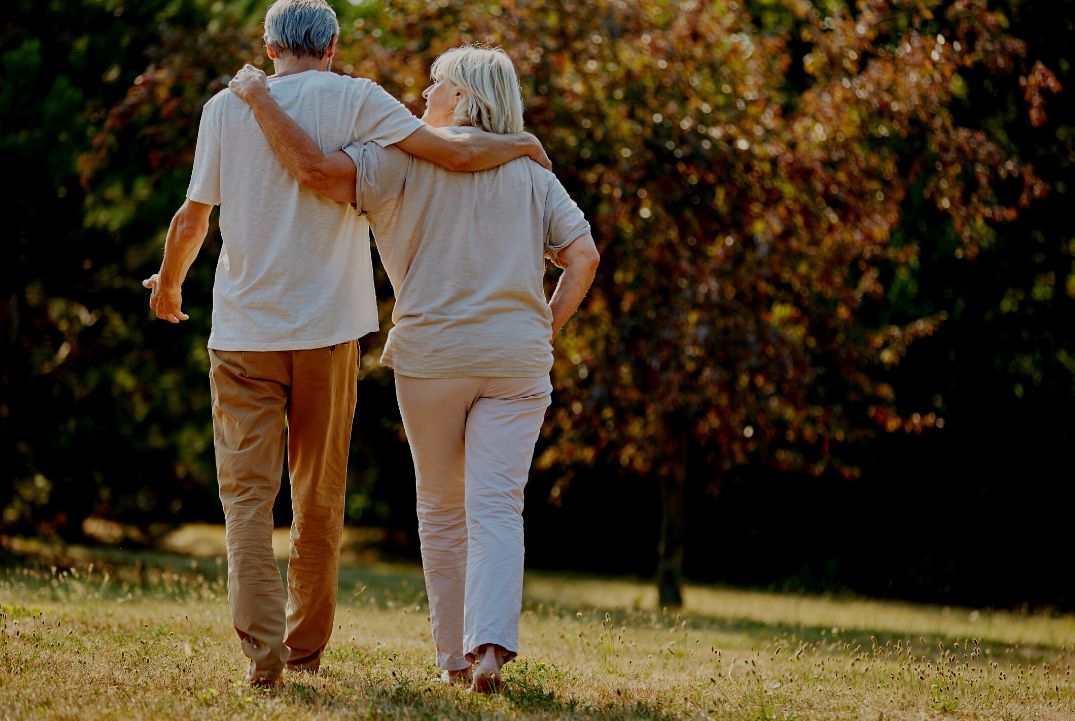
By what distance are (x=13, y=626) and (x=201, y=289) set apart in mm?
6565

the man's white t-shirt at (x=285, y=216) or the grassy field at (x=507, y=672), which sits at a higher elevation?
the man's white t-shirt at (x=285, y=216)

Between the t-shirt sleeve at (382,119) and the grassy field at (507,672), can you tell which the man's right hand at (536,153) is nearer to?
the t-shirt sleeve at (382,119)

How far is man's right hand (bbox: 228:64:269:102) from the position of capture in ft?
11.8

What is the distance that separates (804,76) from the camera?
12.4 metres

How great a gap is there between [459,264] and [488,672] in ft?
3.85

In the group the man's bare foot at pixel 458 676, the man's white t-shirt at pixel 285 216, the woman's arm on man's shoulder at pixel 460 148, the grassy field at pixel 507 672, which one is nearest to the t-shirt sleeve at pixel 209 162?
the man's white t-shirt at pixel 285 216

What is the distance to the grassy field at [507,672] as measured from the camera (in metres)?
3.46

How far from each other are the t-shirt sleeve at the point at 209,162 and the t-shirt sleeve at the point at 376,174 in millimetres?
382

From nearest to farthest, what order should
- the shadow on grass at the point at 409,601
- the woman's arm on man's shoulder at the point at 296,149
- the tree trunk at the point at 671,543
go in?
the woman's arm on man's shoulder at the point at 296,149 < the shadow on grass at the point at 409,601 < the tree trunk at the point at 671,543

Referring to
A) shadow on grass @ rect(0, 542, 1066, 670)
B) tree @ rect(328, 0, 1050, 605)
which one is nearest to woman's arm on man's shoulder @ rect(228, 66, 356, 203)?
shadow on grass @ rect(0, 542, 1066, 670)

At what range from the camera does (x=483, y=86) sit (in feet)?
12.5

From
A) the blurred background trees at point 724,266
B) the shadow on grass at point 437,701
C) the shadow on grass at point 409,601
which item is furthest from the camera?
the blurred background trees at point 724,266

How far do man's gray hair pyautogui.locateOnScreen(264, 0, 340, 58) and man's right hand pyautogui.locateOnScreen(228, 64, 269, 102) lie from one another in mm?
148

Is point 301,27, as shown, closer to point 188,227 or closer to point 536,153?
point 188,227
